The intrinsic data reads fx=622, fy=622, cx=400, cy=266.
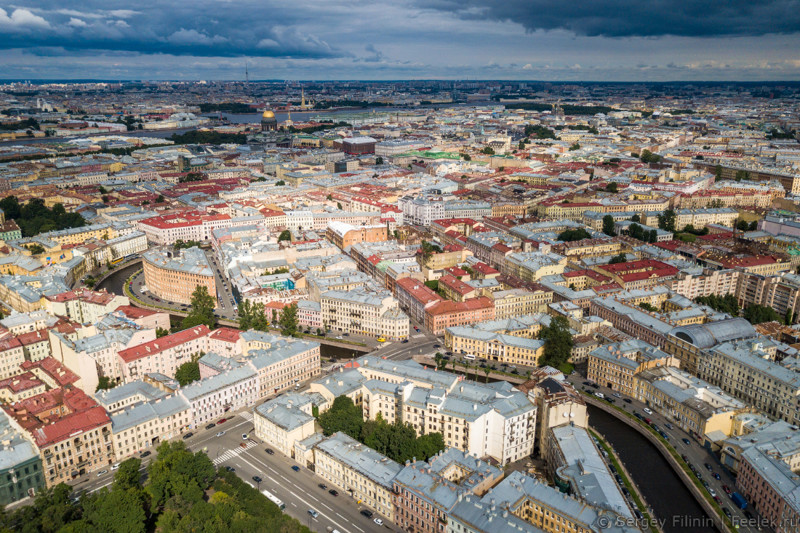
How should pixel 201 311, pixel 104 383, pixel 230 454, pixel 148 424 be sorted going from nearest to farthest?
pixel 230 454
pixel 148 424
pixel 104 383
pixel 201 311

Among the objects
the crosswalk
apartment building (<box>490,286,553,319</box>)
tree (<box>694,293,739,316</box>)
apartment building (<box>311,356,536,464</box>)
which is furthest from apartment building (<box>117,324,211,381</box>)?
tree (<box>694,293,739,316</box>)

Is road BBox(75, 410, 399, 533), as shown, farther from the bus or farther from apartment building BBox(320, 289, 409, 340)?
apartment building BBox(320, 289, 409, 340)

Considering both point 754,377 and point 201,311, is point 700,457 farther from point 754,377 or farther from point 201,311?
point 201,311

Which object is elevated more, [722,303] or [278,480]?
[722,303]

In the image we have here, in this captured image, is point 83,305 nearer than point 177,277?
Yes

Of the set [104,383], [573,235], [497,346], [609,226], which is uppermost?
[573,235]

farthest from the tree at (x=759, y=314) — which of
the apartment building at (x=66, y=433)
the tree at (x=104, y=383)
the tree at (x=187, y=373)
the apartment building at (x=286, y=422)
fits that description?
the tree at (x=104, y=383)

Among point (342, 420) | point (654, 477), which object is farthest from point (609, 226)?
point (342, 420)

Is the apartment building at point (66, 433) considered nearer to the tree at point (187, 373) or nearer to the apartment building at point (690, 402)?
the tree at point (187, 373)
